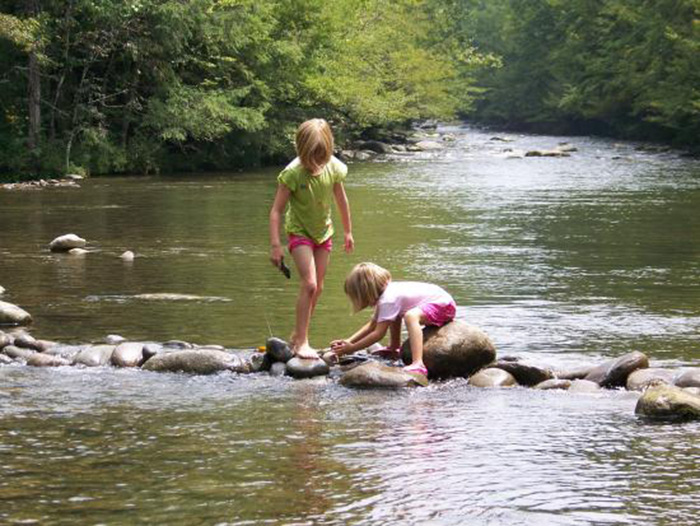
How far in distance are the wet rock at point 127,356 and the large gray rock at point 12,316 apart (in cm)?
203

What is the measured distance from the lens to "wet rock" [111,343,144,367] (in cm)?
950

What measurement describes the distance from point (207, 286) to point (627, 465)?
25.5 ft

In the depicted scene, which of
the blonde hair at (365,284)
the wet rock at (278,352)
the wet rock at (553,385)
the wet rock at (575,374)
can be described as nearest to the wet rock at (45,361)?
the wet rock at (278,352)

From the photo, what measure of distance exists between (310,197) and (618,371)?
2576 millimetres

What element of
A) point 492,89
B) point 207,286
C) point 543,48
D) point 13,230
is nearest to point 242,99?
point 13,230

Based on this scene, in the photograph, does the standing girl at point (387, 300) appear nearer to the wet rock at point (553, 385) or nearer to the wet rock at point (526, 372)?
the wet rock at point (526, 372)

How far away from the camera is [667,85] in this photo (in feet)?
168

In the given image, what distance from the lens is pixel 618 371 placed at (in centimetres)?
872

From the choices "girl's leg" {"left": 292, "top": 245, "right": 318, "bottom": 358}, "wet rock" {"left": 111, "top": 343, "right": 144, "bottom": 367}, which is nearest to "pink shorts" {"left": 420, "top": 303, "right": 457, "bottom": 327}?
"girl's leg" {"left": 292, "top": 245, "right": 318, "bottom": 358}

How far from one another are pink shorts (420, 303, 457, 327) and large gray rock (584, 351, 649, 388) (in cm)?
118

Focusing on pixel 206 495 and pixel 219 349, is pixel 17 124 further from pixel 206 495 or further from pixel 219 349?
pixel 206 495

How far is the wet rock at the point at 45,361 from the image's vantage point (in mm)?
9539

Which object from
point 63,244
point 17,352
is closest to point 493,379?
point 17,352

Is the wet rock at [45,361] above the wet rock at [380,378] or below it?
below
